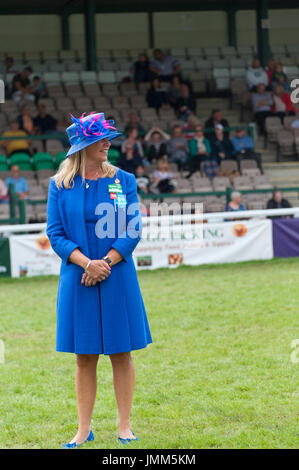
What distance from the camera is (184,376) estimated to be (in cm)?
588

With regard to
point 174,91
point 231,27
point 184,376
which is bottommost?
point 184,376

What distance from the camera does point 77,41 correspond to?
77.5 ft

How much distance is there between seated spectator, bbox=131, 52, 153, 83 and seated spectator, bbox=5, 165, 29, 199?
6278mm

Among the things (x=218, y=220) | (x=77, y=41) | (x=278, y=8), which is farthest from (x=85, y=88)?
(x=278, y=8)

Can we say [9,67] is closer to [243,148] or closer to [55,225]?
[243,148]

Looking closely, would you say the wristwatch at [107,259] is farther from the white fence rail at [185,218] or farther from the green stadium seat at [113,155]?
the green stadium seat at [113,155]

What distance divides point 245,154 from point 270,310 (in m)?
8.73

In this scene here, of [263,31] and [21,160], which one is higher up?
[263,31]

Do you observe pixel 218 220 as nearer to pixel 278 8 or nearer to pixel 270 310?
pixel 270 310

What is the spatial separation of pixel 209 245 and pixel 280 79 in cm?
865

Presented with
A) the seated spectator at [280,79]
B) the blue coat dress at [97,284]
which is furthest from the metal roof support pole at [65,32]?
the blue coat dress at [97,284]

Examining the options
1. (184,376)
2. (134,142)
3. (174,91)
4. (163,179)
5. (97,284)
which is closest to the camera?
(97,284)

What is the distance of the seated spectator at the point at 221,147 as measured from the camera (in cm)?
1642

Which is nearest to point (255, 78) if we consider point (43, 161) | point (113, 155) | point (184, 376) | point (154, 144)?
point (154, 144)
